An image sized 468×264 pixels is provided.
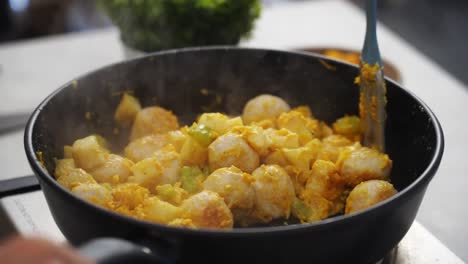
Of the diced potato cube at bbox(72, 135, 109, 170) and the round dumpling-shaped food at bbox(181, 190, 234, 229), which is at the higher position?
the round dumpling-shaped food at bbox(181, 190, 234, 229)

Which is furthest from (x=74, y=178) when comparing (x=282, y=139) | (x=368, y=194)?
(x=368, y=194)

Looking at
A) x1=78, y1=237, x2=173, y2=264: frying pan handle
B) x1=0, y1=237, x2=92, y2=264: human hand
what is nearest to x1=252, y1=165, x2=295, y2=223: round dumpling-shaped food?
x1=78, y1=237, x2=173, y2=264: frying pan handle

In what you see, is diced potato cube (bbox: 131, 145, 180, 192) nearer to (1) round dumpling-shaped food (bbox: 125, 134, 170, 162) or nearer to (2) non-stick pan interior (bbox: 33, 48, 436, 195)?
(1) round dumpling-shaped food (bbox: 125, 134, 170, 162)

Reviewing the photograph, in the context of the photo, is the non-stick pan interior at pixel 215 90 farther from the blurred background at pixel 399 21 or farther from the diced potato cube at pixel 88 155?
the blurred background at pixel 399 21

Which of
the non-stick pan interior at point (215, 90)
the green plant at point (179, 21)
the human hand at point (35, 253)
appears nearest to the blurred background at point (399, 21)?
the green plant at point (179, 21)

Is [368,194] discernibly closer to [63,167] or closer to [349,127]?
[349,127]

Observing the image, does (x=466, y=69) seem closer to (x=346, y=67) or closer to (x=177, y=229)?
(x=346, y=67)
